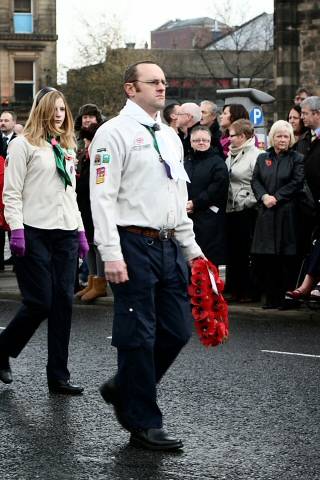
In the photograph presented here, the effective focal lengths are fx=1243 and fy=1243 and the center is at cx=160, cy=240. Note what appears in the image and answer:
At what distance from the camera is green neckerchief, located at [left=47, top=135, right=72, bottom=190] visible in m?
8.40

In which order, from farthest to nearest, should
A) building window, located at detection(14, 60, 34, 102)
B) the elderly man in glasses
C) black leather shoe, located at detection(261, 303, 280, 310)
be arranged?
building window, located at detection(14, 60, 34, 102)
the elderly man in glasses
black leather shoe, located at detection(261, 303, 280, 310)

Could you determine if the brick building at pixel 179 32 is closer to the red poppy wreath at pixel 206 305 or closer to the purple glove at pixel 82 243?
the purple glove at pixel 82 243

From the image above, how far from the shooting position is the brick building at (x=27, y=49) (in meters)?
64.5

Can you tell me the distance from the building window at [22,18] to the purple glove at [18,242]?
5845 centimetres

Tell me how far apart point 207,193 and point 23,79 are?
Result: 5324cm

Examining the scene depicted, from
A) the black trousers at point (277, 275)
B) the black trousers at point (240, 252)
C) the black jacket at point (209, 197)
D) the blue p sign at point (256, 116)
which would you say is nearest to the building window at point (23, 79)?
the blue p sign at point (256, 116)

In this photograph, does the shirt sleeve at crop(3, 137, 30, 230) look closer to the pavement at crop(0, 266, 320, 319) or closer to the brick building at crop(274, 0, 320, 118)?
the pavement at crop(0, 266, 320, 319)

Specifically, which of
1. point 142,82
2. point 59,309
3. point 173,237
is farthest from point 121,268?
point 59,309

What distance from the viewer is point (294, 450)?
6594 millimetres

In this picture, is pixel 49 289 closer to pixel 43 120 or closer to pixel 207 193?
pixel 43 120

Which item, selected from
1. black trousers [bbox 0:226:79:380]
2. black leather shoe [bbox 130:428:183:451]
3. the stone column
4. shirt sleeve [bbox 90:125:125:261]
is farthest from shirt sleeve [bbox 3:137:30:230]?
the stone column

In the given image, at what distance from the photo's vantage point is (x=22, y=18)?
6544 centimetres

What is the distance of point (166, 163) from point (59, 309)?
196 centimetres

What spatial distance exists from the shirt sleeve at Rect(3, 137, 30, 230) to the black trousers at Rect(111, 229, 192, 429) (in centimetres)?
165
